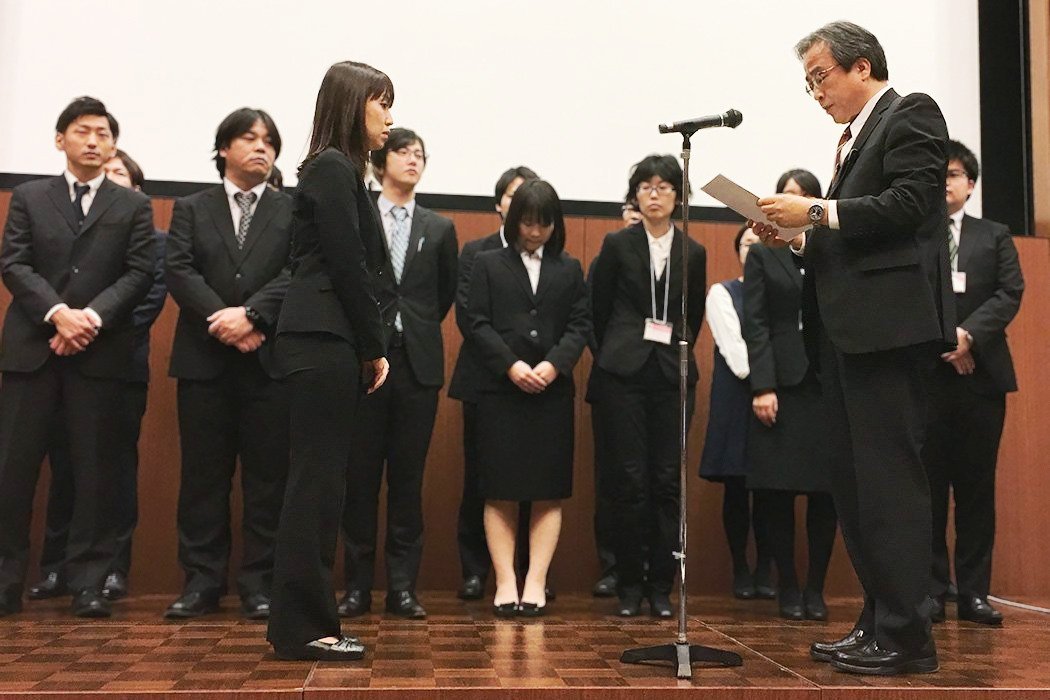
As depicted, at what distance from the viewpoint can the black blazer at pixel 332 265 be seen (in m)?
2.58

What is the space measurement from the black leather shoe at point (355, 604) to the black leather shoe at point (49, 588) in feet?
3.68

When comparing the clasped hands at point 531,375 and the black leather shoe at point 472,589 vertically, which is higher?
the clasped hands at point 531,375

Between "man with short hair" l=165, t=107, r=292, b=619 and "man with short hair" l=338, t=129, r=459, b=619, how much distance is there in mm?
271

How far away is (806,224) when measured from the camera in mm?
2594

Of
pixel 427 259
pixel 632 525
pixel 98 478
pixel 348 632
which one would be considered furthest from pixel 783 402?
pixel 98 478

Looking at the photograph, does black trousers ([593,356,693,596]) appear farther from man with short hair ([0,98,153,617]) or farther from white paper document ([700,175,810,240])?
man with short hair ([0,98,153,617])

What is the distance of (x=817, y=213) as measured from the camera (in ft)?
8.43

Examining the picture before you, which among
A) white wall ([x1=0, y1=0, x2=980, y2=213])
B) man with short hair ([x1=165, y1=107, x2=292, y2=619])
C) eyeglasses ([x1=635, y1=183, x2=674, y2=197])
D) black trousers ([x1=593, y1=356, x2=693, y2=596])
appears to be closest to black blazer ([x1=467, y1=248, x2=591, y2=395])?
black trousers ([x1=593, y1=356, x2=693, y2=596])

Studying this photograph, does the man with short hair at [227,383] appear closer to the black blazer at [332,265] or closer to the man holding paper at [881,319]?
the black blazer at [332,265]

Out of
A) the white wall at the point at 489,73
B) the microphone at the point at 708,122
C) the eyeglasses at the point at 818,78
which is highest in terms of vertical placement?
the white wall at the point at 489,73

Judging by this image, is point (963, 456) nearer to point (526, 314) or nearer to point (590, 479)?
point (590, 479)

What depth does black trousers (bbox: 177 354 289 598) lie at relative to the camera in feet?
11.3

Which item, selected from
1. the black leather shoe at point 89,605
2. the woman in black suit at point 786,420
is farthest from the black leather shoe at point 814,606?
the black leather shoe at point 89,605

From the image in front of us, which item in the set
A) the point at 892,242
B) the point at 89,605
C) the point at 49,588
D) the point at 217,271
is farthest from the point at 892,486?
the point at 49,588
